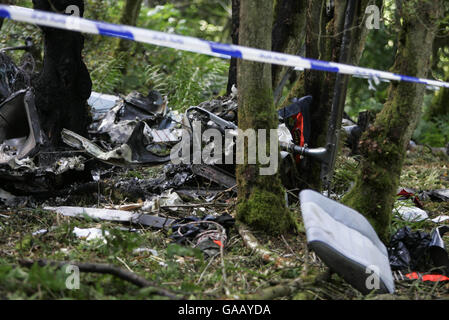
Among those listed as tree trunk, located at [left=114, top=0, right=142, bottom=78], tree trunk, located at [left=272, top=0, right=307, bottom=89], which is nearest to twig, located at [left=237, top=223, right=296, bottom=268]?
tree trunk, located at [left=272, top=0, right=307, bottom=89]

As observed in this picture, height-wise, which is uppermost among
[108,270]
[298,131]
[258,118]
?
[258,118]

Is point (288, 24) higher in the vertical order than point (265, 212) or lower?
higher

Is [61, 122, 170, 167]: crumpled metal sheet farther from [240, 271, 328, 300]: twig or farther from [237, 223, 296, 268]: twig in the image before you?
[240, 271, 328, 300]: twig

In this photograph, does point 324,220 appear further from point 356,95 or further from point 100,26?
point 356,95

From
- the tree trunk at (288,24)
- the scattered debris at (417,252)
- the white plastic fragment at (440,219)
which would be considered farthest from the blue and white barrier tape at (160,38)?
the tree trunk at (288,24)

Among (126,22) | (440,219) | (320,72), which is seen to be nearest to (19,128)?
(320,72)

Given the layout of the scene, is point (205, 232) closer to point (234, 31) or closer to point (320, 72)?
point (320, 72)

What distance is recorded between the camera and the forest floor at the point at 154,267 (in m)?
2.68

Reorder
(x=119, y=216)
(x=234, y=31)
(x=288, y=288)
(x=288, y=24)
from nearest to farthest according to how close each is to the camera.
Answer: (x=288, y=288), (x=119, y=216), (x=288, y=24), (x=234, y=31)

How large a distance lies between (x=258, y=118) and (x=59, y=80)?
244 cm

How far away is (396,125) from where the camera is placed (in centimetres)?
385

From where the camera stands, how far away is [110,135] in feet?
21.0

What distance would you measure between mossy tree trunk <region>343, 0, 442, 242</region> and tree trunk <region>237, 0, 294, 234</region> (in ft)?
2.08

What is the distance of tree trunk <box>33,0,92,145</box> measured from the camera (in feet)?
16.6
